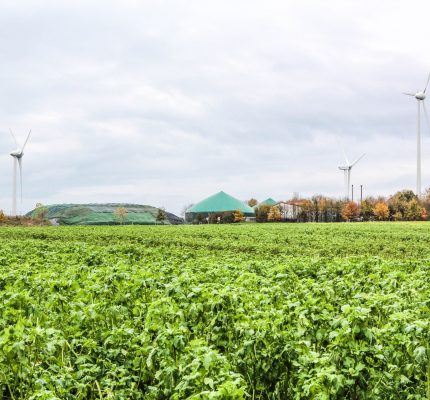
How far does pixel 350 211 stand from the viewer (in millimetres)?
85625

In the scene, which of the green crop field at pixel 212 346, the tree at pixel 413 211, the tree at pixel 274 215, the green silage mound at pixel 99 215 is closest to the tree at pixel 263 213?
the tree at pixel 274 215

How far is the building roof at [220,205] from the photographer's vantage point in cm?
10412

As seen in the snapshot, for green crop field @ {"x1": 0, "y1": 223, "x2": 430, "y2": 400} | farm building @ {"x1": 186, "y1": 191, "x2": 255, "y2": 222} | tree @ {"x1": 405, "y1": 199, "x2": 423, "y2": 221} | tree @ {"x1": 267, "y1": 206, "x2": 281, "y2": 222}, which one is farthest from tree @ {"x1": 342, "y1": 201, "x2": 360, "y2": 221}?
green crop field @ {"x1": 0, "y1": 223, "x2": 430, "y2": 400}

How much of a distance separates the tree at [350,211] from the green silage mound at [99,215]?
1231 inches

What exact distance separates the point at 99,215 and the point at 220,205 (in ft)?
80.5

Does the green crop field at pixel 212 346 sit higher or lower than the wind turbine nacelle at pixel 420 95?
lower

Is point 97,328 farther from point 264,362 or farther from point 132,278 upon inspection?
point 264,362

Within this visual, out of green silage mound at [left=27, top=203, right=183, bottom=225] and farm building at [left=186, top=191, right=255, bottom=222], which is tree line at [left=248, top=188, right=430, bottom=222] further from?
green silage mound at [left=27, top=203, right=183, bottom=225]

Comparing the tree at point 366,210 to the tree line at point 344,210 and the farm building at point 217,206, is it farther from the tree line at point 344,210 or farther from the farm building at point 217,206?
the farm building at point 217,206

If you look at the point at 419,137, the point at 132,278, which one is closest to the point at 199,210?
the point at 419,137

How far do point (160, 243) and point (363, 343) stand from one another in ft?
73.2

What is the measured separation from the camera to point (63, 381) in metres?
4.11

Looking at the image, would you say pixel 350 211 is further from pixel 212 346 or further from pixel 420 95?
pixel 212 346

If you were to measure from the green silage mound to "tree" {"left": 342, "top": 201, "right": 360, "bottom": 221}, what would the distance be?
31.3 m
